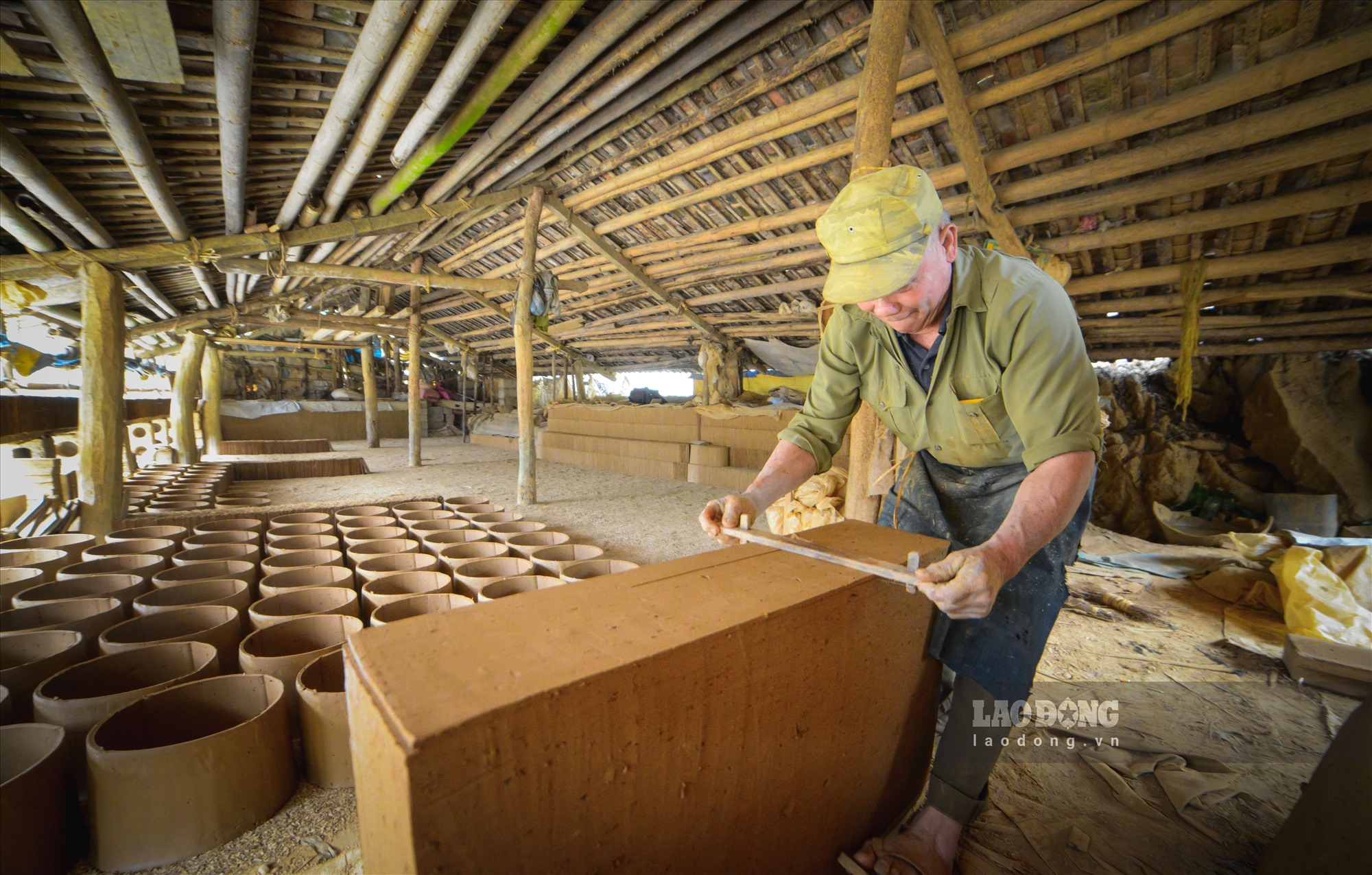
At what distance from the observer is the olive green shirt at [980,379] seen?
4.10 feet

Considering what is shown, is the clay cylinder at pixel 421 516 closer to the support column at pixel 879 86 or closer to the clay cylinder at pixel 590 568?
the clay cylinder at pixel 590 568

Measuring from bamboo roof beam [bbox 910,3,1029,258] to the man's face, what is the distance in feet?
7.02

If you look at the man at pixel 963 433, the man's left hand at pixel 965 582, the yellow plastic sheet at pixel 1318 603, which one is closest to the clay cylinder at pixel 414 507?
the man at pixel 963 433

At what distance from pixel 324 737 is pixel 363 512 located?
309cm

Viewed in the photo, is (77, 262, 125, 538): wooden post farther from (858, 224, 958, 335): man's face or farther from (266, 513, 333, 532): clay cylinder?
(858, 224, 958, 335): man's face

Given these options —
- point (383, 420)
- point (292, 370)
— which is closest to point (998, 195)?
point (383, 420)

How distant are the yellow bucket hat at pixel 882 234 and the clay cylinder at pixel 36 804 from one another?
6.88 feet

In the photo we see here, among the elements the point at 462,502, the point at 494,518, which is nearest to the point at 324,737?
the point at 494,518

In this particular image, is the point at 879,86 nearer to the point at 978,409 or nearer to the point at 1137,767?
the point at 978,409

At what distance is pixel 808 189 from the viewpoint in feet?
16.1

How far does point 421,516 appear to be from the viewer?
3.95 metres

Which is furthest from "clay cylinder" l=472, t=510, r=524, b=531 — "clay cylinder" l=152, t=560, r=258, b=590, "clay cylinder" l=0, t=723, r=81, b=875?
"clay cylinder" l=0, t=723, r=81, b=875

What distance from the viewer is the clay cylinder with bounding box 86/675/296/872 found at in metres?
1.17

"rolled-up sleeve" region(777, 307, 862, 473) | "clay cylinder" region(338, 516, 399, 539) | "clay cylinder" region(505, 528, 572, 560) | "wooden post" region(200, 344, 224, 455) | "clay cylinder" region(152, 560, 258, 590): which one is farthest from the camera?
"wooden post" region(200, 344, 224, 455)
